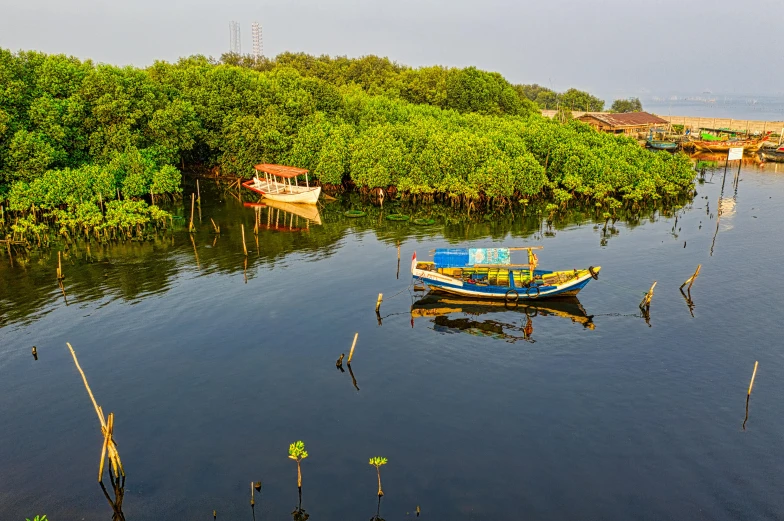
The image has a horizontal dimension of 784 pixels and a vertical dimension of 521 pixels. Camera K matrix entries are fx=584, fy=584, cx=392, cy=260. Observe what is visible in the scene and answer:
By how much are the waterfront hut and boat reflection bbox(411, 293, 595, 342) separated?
313 feet

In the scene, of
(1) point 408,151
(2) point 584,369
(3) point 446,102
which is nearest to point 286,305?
(2) point 584,369

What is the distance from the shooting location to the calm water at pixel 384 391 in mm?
24812

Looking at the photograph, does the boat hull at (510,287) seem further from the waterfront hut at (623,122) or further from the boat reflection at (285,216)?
the waterfront hut at (623,122)

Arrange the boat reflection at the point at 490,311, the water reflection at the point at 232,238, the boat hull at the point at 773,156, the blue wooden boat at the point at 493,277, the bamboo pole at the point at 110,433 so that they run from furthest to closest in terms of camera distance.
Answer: the boat hull at the point at 773,156, the water reflection at the point at 232,238, the blue wooden boat at the point at 493,277, the boat reflection at the point at 490,311, the bamboo pole at the point at 110,433

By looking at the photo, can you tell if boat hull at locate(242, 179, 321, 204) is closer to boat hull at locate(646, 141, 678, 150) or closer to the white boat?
the white boat

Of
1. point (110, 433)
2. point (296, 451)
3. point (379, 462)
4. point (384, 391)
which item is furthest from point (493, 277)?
point (110, 433)

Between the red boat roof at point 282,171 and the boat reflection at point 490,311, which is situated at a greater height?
the red boat roof at point 282,171

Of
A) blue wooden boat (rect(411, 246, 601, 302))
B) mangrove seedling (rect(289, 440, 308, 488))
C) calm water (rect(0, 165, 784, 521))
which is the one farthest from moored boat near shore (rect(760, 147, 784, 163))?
mangrove seedling (rect(289, 440, 308, 488))

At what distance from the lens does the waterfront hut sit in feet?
433

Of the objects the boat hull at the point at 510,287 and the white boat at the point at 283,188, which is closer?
the boat hull at the point at 510,287

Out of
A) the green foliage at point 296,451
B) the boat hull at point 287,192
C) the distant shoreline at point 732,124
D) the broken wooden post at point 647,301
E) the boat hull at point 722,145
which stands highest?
the distant shoreline at point 732,124

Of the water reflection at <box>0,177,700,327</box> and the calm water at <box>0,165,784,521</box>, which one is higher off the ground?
the water reflection at <box>0,177,700,327</box>

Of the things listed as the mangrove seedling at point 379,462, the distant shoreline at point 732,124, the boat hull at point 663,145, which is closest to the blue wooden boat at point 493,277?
the mangrove seedling at point 379,462

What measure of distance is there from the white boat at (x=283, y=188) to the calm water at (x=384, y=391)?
2177cm
